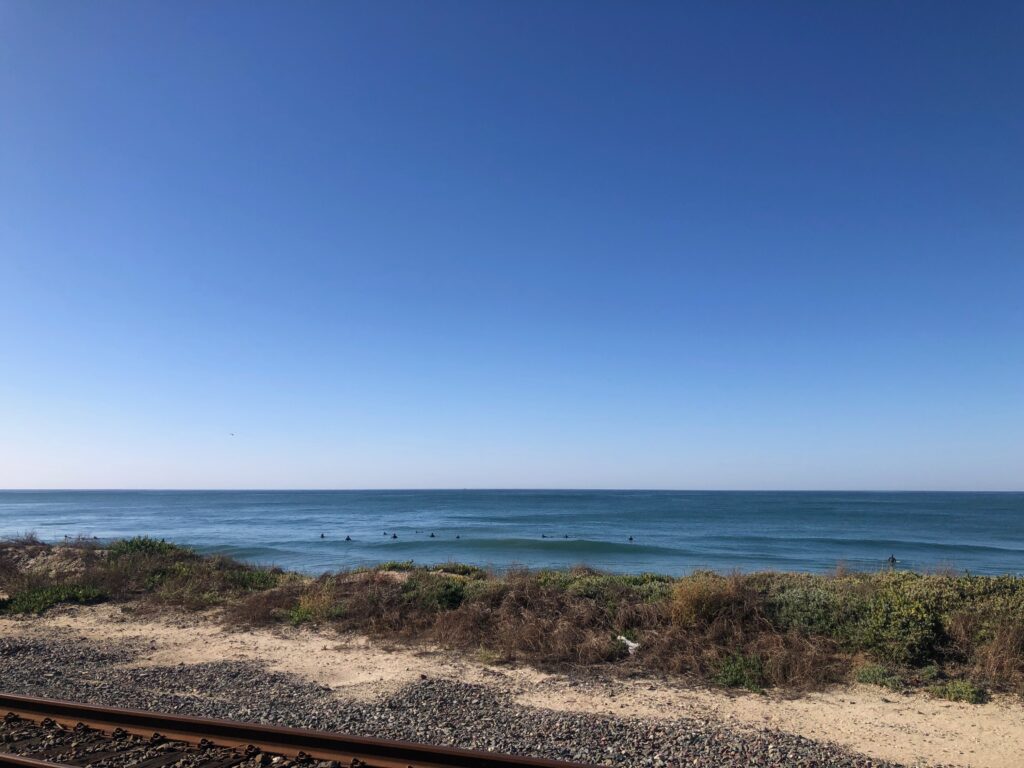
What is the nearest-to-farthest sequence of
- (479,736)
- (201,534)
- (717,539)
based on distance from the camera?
(479,736) < (717,539) < (201,534)

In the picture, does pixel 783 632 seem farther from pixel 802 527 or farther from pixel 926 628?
pixel 802 527

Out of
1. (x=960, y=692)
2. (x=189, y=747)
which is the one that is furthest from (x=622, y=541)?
(x=189, y=747)

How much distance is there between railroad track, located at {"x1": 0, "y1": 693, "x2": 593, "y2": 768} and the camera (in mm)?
5855

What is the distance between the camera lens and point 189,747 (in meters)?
6.28

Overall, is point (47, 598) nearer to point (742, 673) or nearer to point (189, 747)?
point (189, 747)

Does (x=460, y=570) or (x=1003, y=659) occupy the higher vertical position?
(x=1003, y=659)

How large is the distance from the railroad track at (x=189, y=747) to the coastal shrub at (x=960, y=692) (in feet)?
19.5

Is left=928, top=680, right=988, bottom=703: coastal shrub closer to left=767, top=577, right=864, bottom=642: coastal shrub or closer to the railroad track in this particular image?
left=767, top=577, right=864, bottom=642: coastal shrub

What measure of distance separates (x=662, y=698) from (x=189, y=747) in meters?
5.81

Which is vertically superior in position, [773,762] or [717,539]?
[773,762]

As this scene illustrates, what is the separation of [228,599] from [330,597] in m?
3.00

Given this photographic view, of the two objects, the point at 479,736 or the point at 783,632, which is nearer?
the point at 479,736

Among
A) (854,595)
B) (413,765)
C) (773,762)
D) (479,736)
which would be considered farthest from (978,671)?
(413,765)

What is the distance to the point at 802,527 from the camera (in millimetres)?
60719
